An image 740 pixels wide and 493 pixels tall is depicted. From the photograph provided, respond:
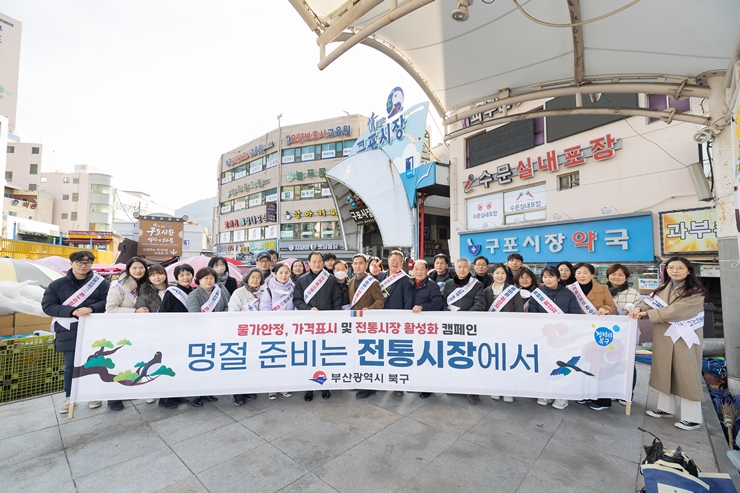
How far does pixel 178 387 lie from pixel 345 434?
2.04 meters

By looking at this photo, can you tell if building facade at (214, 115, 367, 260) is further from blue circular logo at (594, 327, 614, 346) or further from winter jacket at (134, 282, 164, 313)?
blue circular logo at (594, 327, 614, 346)

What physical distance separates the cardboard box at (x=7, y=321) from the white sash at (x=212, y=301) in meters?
3.72

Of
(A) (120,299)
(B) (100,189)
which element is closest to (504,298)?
(A) (120,299)

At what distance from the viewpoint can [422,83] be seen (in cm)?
500

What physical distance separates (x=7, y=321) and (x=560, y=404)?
7.98 meters

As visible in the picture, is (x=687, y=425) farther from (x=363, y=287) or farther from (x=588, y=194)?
(x=588, y=194)

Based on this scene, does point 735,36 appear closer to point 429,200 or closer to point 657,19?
point 657,19

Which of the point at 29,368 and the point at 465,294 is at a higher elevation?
the point at 465,294

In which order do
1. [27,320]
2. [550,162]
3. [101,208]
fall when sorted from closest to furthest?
[27,320]
[550,162]
[101,208]

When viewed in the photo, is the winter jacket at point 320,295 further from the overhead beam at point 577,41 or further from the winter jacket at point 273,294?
the overhead beam at point 577,41

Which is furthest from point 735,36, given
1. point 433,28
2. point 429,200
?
point 429,200

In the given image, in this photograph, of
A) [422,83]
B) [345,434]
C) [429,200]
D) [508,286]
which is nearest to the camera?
[345,434]

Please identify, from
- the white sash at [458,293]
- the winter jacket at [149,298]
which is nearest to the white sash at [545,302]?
the white sash at [458,293]

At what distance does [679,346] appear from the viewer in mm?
3590
